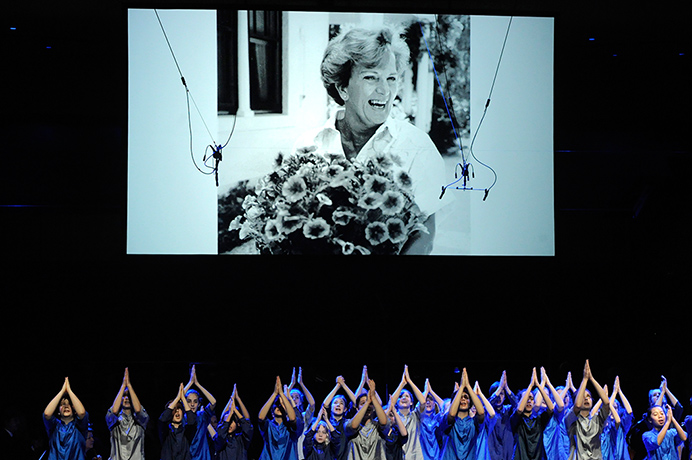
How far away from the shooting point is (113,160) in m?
7.70

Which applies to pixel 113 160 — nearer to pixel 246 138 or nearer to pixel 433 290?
pixel 246 138

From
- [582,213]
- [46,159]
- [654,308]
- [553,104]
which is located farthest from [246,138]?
[654,308]

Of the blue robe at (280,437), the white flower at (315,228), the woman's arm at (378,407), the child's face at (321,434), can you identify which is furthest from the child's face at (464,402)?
the white flower at (315,228)

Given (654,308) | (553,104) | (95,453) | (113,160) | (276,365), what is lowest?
(95,453)

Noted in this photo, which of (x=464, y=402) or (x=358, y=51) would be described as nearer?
(x=464, y=402)

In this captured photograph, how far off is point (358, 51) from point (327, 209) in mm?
1413

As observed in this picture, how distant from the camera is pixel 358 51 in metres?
7.30

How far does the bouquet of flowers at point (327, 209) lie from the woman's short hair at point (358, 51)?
28.8 inches

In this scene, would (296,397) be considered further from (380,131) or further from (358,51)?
(358,51)

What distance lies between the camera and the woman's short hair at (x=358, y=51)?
729 cm

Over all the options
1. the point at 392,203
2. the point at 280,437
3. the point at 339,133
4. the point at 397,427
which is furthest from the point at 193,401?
the point at 339,133

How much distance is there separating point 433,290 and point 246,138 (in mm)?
2175

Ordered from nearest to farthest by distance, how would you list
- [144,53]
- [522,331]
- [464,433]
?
[464,433] < [144,53] < [522,331]

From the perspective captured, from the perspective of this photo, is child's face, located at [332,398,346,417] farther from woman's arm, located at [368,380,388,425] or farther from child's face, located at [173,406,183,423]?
child's face, located at [173,406,183,423]
